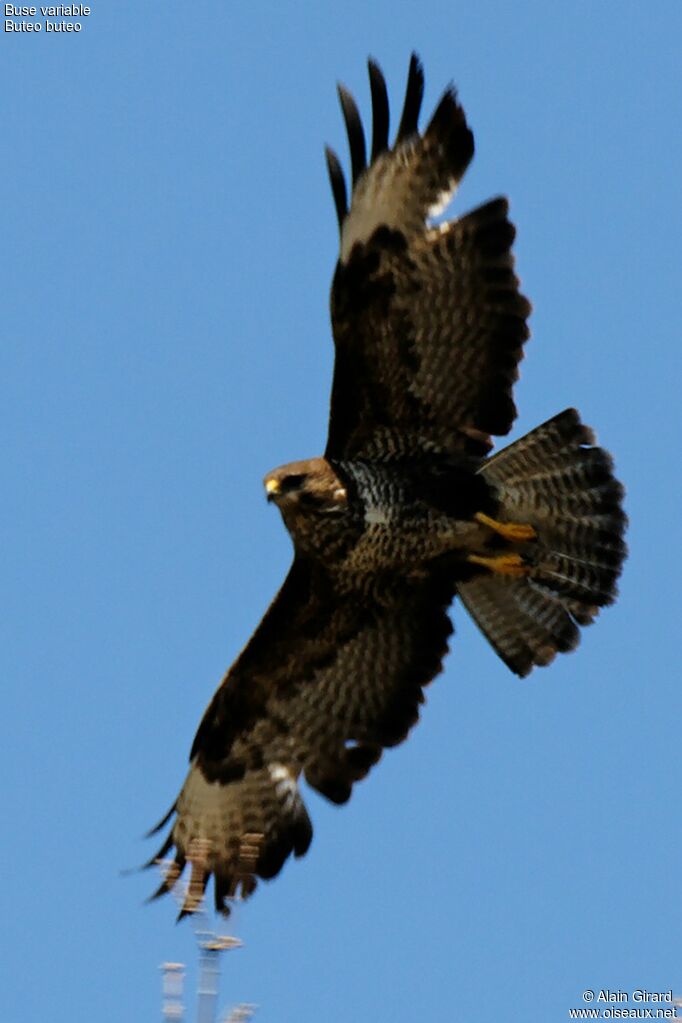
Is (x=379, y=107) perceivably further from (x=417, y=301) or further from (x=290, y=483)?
(x=290, y=483)

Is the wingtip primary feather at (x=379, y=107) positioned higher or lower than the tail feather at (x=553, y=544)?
higher

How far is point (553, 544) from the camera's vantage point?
782 centimetres

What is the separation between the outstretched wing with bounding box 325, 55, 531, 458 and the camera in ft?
23.4

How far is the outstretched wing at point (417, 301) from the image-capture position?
7.12 m

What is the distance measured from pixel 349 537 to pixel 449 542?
0.50 metres

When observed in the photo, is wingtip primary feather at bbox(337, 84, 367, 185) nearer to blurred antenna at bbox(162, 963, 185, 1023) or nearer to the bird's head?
the bird's head

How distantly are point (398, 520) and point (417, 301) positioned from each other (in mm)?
904

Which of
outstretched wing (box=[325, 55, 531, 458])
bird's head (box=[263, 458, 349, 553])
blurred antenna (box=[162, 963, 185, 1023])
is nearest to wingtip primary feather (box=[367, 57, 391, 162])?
outstretched wing (box=[325, 55, 531, 458])

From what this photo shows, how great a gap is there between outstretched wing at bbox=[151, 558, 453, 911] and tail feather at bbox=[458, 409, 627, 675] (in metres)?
0.29

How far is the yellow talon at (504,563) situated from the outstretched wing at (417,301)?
54cm

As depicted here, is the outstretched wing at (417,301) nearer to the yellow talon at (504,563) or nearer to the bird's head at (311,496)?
the bird's head at (311,496)

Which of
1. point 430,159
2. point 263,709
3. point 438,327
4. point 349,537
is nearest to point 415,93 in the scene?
point 430,159

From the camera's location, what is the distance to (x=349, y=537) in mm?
7301

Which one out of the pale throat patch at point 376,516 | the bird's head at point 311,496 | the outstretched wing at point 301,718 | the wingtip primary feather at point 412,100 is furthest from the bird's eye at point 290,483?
the wingtip primary feather at point 412,100
